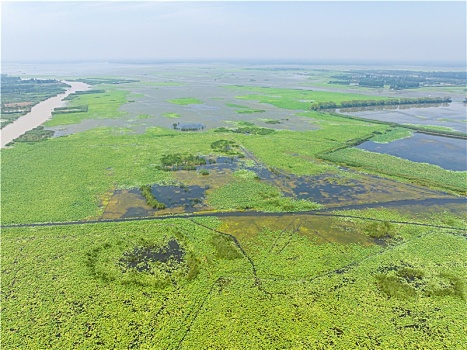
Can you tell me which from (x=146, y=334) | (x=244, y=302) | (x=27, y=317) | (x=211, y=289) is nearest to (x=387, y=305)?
(x=244, y=302)

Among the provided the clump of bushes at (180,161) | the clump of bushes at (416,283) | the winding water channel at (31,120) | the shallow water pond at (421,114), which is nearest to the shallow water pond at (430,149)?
the shallow water pond at (421,114)

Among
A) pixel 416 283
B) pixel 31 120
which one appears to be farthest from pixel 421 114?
pixel 31 120

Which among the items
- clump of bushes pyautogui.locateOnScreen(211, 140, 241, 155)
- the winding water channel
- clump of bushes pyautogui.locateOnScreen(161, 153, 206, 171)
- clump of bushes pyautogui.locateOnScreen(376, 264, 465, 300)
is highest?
the winding water channel

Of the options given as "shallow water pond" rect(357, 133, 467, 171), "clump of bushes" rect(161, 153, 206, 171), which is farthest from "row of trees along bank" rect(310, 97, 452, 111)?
"clump of bushes" rect(161, 153, 206, 171)

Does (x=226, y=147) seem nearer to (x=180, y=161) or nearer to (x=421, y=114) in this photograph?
(x=180, y=161)

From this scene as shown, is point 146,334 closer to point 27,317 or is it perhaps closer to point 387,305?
point 27,317

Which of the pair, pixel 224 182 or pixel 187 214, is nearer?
pixel 187 214

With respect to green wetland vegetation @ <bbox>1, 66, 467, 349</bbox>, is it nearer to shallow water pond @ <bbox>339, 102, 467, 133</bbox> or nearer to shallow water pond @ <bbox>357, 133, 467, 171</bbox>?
shallow water pond @ <bbox>357, 133, 467, 171</bbox>

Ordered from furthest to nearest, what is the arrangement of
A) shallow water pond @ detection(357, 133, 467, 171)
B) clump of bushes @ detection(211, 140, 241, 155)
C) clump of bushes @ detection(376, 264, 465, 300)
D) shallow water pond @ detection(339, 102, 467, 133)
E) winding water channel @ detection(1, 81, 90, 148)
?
shallow water pond @ detection(339, 102, 467, 133) < winding water channel @ detection(1, 81, 90, 148) < clump of bushes @ detection(211, 140, 241, 155) < shallow water pond @ detection(357, 133, 467, 171) < clump of bushes @ detection(376, 264, 465, 300)
